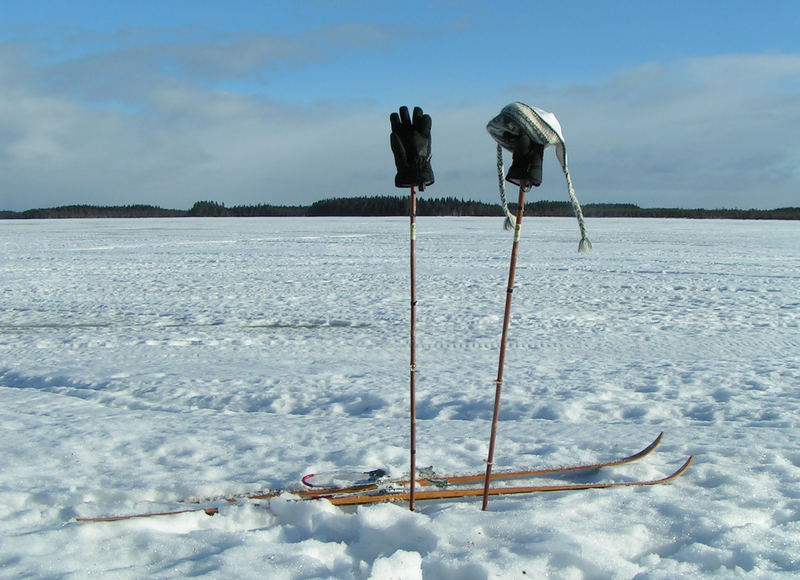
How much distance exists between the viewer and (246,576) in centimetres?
265

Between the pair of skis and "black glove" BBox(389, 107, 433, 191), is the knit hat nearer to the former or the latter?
"black glove" BBox(389, 107, 433, 191)

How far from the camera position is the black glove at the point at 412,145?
10.4 ft

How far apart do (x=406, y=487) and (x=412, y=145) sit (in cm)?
190

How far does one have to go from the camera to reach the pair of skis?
11.4ft

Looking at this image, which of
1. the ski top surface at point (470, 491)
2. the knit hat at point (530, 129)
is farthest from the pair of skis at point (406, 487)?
the knit hat at point (530, 129)

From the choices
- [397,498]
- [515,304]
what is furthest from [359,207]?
[397,498]

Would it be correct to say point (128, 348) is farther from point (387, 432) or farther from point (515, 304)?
point (515, 304)

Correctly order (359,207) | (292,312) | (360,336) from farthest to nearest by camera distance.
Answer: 1. (359,207)
2. (292,312)
3. (360,336)

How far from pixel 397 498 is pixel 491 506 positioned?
0.51 metres

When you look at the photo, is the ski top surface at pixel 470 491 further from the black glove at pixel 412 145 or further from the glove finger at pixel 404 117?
the glove finger at pixel 404 117

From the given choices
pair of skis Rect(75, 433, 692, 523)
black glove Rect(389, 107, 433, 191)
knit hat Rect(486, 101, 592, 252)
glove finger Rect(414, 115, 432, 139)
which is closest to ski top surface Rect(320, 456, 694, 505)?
pair of skis Rect(75, 433, 692, 523)

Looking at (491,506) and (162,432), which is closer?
(491,506)

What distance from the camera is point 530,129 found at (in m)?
3.00

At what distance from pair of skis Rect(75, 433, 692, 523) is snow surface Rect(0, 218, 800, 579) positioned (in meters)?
0.10
